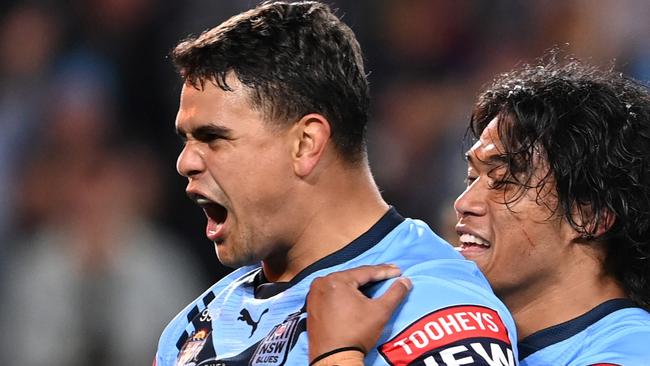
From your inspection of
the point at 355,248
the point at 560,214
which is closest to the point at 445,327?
the point at 355,248

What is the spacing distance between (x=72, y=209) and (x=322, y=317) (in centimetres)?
313

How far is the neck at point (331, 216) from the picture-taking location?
2.53 m

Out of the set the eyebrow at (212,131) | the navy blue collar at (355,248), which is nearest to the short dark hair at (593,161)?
the navy blue collar at (355,248)

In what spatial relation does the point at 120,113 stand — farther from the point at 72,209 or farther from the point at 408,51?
the point at 408,51

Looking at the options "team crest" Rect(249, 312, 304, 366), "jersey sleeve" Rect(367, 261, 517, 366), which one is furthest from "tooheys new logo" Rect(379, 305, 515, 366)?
"team crest" Rect(249, 312, 304, 366)

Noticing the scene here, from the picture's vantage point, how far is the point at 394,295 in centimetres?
228

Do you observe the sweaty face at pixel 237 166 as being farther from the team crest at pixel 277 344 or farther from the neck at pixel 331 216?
the team crest at pixel 277 344

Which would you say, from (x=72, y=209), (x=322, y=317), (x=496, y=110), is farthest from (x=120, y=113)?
(x=322, y=317)

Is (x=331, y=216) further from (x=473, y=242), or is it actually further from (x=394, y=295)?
(x=473, y=242)

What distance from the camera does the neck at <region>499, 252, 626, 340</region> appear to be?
284cm

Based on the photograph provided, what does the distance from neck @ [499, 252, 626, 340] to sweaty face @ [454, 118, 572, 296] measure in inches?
1.1

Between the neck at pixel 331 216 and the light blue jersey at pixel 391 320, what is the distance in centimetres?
3

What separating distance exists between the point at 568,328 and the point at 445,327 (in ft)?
2.15

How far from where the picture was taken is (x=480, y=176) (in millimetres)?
2947
